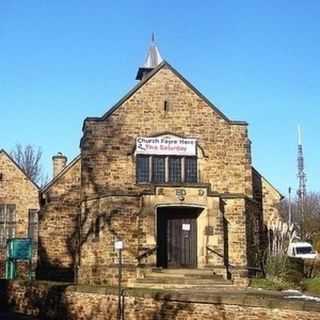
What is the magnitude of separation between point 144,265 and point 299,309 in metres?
13.7

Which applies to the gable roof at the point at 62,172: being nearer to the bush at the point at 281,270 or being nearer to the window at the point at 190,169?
the window at the point at 190,169

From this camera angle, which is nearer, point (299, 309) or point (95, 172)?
point (299, 309)

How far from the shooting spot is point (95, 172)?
29.9 m

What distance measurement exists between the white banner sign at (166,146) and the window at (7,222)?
485 inches

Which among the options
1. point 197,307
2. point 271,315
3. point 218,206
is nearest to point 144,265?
point 218,206

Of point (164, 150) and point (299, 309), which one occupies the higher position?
point (164, 150)

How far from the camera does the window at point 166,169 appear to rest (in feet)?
99.6

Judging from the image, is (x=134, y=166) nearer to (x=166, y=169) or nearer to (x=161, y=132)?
(x=166, y=169)

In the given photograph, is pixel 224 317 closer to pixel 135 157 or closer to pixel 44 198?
pixel 135 157

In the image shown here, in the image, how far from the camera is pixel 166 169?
30.5m

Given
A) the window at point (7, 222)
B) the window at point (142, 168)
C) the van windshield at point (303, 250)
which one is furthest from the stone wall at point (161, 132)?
the van windshield at point (303, 250)

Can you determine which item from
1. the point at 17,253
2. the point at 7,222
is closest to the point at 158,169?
the point at 17,253

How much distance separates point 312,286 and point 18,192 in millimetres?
19505

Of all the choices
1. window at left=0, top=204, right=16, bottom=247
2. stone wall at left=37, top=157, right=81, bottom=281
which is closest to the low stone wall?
stone wall at left=37, top=157, right=81, bottom=281
